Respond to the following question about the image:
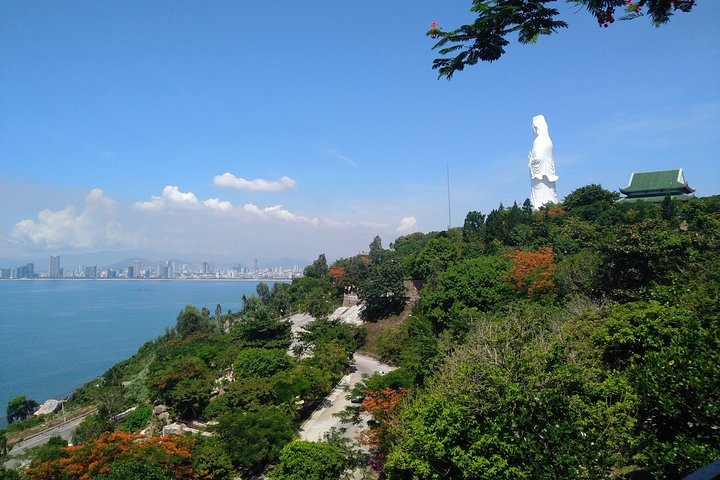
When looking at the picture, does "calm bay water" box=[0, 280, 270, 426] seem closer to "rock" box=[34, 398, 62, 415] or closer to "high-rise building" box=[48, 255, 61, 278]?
"rock" box=[34, 398, 62, 415]

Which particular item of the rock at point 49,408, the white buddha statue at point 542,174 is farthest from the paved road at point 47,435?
the white buddha statue at point 542,174

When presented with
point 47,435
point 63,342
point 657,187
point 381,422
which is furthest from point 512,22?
point 63,342

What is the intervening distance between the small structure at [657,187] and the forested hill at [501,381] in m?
4.27

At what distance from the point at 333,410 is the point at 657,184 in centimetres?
2057

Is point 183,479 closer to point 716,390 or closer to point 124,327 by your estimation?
point 716,390

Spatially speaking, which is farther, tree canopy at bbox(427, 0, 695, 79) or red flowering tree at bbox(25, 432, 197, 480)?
red flowering tree at bbox(25, 432, 197, 480)

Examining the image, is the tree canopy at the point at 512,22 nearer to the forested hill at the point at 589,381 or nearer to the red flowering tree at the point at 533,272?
the forested hill at the point at 589,381

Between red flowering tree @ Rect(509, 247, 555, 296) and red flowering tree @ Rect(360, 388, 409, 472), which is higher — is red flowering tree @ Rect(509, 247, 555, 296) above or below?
above

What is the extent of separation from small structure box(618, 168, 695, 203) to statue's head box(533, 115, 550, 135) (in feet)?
20.1

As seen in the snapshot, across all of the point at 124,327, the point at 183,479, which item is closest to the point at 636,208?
the point at 183,479

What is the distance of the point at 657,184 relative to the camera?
77.8 ft

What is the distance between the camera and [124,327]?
55094 mm

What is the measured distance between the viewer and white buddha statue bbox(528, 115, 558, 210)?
28.2 m

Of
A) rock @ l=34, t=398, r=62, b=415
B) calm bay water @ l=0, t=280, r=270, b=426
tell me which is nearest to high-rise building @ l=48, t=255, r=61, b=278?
calm bay water @ l=0, t=280, r=270, b=426
